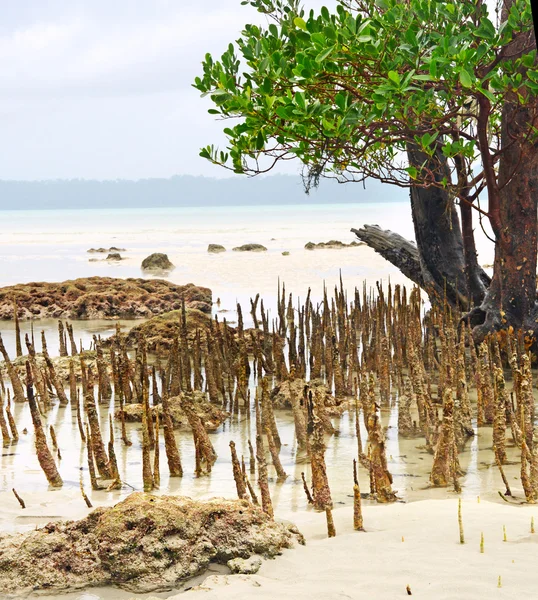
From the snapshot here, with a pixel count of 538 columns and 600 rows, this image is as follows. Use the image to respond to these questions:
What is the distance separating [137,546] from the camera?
2.73 meters

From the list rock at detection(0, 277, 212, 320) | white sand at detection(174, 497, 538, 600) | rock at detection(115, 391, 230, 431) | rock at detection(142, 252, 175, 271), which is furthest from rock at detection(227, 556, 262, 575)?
rock at detection(142, 252, 175, 271)

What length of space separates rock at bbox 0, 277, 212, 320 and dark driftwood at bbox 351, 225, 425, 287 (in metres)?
2.92

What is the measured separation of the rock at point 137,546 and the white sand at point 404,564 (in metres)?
0.15

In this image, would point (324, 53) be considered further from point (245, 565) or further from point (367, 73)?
point (245, 565)

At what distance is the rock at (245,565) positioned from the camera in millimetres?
2670

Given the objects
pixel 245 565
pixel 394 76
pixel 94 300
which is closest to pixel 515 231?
pixel 394 76

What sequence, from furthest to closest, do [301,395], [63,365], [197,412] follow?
1. [63,365]
2. [301,395]
3. [197,412]

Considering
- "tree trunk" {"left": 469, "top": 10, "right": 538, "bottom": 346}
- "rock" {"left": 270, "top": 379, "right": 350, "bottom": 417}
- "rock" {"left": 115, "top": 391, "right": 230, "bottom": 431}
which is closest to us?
"rock" {"left": 115, "top": 391, "right": 230, "bottom": 431}

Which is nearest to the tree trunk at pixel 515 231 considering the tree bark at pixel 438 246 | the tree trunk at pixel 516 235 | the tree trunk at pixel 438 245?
the tree trunk at pixel 516 235

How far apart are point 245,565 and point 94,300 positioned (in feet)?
29.3

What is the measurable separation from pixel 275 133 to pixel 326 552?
3.25 metres

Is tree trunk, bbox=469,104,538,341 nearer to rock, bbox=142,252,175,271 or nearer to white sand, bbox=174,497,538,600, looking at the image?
white sand, bbox=174,497,538,600

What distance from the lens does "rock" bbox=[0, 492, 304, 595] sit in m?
2.69

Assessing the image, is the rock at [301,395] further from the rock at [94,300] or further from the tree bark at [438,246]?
the rock at [94,300]
